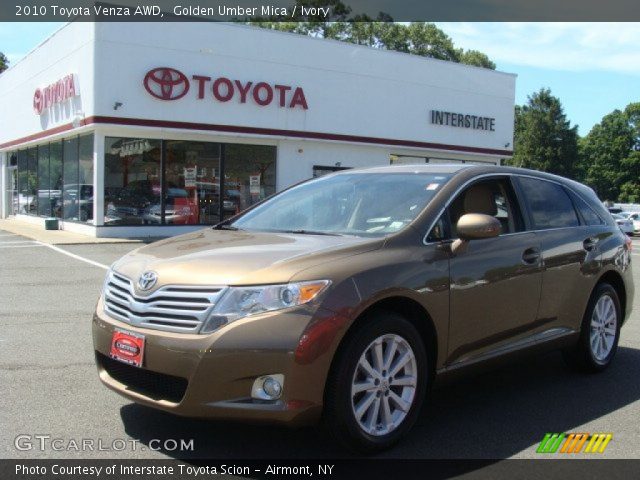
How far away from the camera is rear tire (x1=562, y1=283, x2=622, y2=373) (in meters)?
5.76

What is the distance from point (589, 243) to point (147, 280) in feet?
12.4

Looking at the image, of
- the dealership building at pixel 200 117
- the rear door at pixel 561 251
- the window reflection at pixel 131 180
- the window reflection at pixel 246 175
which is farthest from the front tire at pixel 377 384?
the window reflection at pixel 246 175

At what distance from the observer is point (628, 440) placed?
14.3 feet

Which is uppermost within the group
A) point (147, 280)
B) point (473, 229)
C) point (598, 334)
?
point (473, 229)

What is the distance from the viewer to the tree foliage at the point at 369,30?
57625 mm

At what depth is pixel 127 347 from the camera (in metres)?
3.91

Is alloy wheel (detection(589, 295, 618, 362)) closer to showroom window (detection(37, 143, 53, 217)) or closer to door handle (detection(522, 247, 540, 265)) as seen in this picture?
door handle (detection(522, 247, 540, 265))

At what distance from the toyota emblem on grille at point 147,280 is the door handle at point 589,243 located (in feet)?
11.9

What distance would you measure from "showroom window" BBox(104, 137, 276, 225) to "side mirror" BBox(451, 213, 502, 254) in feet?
55.6

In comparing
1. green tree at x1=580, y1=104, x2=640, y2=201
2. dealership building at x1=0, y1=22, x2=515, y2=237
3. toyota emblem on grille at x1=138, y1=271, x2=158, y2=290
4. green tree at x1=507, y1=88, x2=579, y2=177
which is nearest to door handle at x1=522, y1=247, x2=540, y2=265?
toyota emblem on grille at x1=138, y1=271, x2=158, y2=290

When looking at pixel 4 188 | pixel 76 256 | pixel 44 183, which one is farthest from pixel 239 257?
pixel 4 188

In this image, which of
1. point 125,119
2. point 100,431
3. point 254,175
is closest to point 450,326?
point 100,431

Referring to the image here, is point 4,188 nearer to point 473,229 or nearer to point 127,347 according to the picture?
point 127,347

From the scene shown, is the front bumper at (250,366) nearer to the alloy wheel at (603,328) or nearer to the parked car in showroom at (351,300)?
the parked car in showroom at (351,300)
